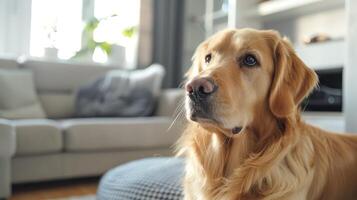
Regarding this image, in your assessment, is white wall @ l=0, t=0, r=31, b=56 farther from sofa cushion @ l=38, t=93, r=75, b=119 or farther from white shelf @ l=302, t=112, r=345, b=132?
white shelf @ l=302, t=112, r=345, b=132

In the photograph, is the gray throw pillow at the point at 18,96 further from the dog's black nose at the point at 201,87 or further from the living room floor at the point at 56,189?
the dog's black nose at the point at 201,87

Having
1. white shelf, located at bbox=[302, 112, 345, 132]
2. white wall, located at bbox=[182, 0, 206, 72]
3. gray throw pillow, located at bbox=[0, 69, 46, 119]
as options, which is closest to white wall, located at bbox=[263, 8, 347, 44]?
white shelf, located at bbox=[302, 112, 345, 132]

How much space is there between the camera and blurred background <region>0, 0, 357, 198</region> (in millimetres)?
2537

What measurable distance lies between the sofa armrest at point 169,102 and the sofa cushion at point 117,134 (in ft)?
0.38

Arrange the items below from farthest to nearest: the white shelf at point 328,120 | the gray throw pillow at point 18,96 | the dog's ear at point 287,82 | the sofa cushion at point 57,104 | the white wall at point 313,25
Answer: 1. the sofa cushion at point 57,104
2. the gray throw pillow at point 18,96
3. the white wall at point 313,25
4. the white shelf at point 328,120
5. the dog's ear at point 287,82

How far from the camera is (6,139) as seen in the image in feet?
7.31

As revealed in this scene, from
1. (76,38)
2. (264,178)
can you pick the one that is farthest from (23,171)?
(76,38)

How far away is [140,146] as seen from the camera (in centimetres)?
289

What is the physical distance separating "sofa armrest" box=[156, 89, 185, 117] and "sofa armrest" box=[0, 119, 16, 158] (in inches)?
48.6

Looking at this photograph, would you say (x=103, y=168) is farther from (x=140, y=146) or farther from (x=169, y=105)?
(x=169, y=105)

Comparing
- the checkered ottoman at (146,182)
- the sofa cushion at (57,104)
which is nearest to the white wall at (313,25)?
the checkered ottoman at (146,182)

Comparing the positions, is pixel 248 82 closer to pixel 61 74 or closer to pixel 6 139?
pixel 6 139

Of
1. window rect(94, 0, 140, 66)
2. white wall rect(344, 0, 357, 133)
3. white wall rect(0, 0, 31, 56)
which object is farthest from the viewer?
window rect(94, 0, 140, 66)

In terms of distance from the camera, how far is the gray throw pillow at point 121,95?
317cm
